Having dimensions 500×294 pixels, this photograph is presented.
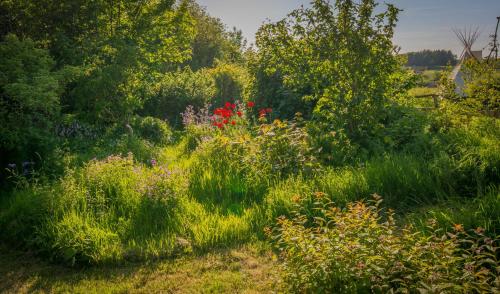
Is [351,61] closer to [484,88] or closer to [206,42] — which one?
[484,88]

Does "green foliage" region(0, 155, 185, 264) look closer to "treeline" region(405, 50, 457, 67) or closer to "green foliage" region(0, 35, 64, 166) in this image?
"green foliage" region(0, 35, 64, 166)

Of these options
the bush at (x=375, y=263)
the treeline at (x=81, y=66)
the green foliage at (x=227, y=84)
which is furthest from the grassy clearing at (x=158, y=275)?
the green foliage at (x=227, y=84)

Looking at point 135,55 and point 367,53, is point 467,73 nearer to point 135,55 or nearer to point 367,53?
point 367,53

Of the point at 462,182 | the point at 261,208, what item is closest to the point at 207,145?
the point at 261,208

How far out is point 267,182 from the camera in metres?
6.48

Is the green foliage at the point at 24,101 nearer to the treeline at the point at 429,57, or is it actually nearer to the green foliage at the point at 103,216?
the green foliage at the point at 103,216

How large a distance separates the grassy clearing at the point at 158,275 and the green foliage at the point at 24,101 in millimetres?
2540

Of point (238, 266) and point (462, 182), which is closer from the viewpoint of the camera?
point (238, 266)

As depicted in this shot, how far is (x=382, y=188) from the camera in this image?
5.86m

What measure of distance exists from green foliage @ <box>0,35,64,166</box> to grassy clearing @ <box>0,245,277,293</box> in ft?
8.33

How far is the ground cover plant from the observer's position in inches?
147

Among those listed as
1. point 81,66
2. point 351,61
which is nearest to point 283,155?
point 351,61

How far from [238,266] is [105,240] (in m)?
1.89

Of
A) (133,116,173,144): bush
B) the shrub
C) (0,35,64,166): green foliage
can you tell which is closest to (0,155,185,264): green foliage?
(0,35,64,166): green foliage
